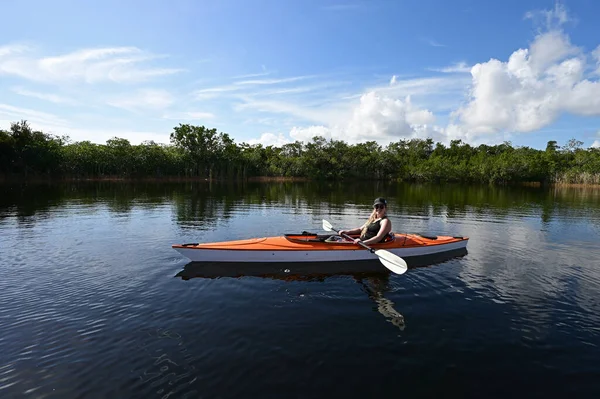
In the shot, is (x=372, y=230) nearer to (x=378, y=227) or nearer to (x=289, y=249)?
(x=378, y=227)

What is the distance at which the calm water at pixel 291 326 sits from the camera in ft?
16.1

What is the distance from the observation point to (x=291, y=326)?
658 centimetres

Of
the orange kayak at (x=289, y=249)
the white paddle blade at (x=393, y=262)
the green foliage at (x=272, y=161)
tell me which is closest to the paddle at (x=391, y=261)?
the white paddle blade at (x=393, y=262)

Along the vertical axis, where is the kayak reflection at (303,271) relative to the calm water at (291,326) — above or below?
above

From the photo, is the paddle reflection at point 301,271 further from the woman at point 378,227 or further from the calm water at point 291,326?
the woman at point 378,227

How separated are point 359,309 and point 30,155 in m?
68.5

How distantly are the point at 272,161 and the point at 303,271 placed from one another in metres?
79.3

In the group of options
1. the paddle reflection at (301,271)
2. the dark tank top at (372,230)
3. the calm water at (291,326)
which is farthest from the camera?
the dark tank top at (372,230)

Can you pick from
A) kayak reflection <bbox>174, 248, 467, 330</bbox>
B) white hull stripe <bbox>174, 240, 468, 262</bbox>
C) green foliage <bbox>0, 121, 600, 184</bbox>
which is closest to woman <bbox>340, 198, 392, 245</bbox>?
white hull stripe <bbox>174, 240, 468, 262</bbox>

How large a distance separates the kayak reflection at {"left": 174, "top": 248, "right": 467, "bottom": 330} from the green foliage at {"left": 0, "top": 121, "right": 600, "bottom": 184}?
62.0 metres

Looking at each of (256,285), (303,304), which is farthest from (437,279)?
(256,285)

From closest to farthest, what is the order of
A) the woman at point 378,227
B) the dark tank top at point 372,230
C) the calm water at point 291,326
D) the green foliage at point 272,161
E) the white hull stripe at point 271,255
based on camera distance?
1. the calm water at point 291,326
2. the white hull stripe at point 271,255
3. the woman at point 378,227
4. the dark tank top at point 372,230
5. the green foliage at point 272,161

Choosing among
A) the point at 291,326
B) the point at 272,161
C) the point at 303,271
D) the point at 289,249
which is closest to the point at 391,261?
the point at 303,271

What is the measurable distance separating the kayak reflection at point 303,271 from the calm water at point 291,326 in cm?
9
